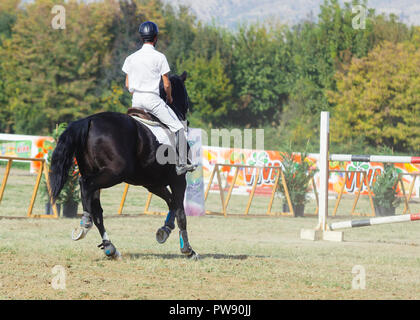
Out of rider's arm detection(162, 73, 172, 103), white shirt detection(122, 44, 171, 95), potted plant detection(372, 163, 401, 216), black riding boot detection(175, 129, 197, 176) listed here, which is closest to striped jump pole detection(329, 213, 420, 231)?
black riding boot detection(175, 129, 197, 176)

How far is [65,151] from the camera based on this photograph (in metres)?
7.50

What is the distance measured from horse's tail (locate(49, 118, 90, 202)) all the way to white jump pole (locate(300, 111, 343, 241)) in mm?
4656

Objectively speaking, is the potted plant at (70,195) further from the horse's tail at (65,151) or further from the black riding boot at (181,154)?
the horse's tail at (65,151)

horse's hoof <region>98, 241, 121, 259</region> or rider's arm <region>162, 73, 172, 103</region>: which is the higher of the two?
rider's arm <region>162, 73, 172, 103</region>

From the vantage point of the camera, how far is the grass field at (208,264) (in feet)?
19.7

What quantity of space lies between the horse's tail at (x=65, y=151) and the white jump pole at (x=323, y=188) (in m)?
4.66

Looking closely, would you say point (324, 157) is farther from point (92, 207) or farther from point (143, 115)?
point (92, 207)

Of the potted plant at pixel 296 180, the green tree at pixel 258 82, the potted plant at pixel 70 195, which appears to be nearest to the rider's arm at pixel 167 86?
the potted plant at pixel 70 195

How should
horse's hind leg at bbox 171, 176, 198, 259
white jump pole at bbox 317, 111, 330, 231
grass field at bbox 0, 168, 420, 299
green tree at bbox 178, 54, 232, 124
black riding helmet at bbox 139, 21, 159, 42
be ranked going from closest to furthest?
grass field at bbox 0, 168, 420, 299 < black riding helmet at bbox 139, 21, 159, 42 < horse's hind leg at bbox 171, 176, 198, 259 < white jump pole at bbox 317, 111, 330, 231 < green tree at bbox 178, 54, 232, 124

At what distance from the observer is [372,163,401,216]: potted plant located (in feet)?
60.7

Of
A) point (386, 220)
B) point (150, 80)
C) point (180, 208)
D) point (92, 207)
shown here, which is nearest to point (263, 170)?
point (386, 220)

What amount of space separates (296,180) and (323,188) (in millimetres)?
7338

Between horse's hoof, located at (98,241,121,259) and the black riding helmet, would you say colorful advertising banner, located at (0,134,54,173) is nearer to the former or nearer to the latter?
the black riding helmet
